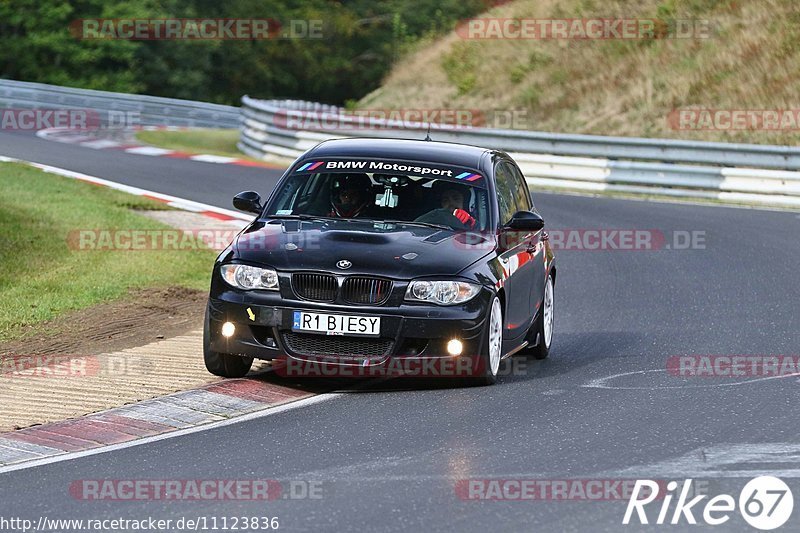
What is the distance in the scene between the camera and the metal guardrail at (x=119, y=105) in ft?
131

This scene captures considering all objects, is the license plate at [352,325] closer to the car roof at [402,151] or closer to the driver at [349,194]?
the driver at [349,194]

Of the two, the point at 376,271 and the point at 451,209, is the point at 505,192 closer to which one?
the point at 451,209

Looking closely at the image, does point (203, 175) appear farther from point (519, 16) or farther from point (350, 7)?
point (350, 7)

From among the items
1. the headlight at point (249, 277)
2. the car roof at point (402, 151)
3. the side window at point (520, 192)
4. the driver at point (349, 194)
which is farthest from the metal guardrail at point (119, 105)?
the headlight at point (249, 277)

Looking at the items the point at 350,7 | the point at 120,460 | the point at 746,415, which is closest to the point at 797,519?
the point at 746,415

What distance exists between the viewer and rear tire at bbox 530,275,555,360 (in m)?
11.5

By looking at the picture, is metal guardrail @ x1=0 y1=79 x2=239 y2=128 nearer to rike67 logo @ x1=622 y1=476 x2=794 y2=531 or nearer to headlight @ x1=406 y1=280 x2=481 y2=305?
headlight @ x1=406 y1=280 x2=481 y2=305

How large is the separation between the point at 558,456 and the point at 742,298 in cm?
736

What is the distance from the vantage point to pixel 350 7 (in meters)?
75.1

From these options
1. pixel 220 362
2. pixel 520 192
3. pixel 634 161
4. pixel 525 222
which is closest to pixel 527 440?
pixel 220 362

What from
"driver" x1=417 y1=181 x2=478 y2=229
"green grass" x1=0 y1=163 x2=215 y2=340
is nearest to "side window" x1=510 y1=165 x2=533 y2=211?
"driver" x1=417 y1=181 x2=478 y2=229

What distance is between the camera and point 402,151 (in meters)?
11.1

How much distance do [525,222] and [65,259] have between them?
6.36 meters

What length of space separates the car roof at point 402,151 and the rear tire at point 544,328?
1286 millimetres
